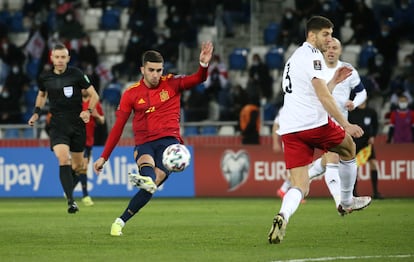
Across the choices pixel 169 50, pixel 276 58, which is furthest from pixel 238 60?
pixel 169 50

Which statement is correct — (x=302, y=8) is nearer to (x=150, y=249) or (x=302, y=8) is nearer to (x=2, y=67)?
(x=2, y=67)

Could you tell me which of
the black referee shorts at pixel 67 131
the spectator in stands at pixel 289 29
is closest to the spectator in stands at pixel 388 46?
the spectator in stands at pixel 289 29

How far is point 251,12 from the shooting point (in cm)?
3155

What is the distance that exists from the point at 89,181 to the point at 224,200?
400cm

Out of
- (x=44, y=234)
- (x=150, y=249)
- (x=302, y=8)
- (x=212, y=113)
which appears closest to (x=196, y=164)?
(x=212, y=113)

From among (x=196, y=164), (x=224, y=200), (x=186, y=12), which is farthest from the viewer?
(x=186, y=12)

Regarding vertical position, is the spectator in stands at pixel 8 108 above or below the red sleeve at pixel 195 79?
below

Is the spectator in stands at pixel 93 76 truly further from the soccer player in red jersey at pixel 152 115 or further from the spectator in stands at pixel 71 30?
the soccer player in red jersey at pixel 152 115

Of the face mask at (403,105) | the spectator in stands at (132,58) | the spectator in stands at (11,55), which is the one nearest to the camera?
the face mask at (403,105)

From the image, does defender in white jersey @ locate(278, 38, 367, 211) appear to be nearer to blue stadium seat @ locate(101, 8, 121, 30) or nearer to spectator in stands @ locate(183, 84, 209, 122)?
spectator in stands @ locate(183, 84, 209, 122)

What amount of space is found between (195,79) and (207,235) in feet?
5.90

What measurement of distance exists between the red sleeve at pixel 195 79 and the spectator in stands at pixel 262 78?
15.2m

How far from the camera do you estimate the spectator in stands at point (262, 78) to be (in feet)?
93.2

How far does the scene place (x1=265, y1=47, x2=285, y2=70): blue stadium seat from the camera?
95.7ft
